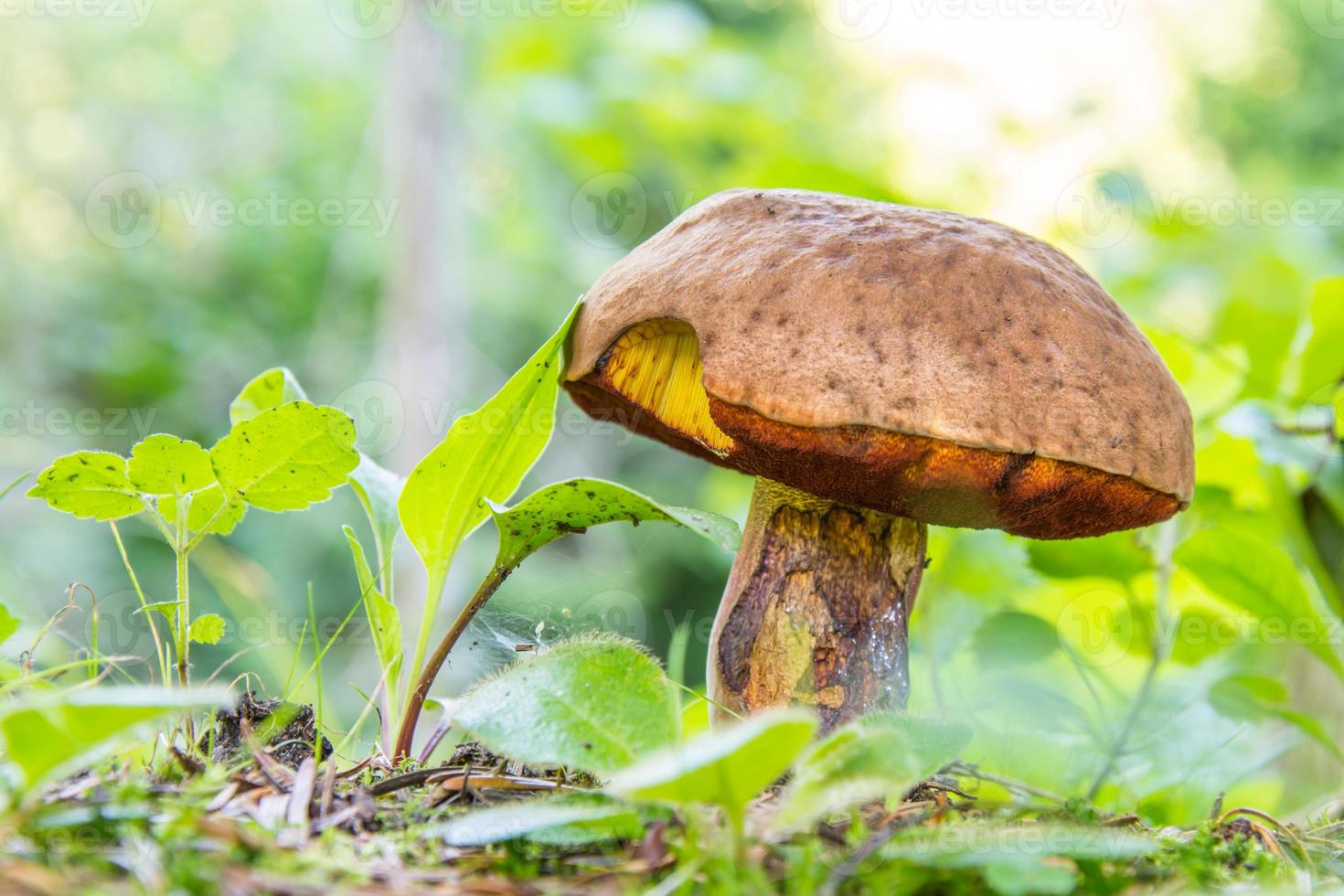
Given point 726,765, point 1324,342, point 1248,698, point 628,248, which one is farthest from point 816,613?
point 628,248

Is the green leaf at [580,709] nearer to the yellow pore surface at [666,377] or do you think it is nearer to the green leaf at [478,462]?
the green leaf at [478,462]

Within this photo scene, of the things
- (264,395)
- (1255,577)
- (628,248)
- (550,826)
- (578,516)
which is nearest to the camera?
(550,826)

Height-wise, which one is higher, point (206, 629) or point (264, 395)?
point (264, 395)

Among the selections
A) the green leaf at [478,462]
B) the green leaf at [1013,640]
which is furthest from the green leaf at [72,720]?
the green leaf at [1013,640]

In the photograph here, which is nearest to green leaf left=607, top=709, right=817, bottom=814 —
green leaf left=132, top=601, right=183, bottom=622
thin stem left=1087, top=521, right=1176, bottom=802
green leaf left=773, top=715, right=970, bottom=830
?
green leaf left=773, top=715, right=970, bottom=830

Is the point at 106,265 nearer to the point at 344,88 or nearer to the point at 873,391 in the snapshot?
the point at 344,88

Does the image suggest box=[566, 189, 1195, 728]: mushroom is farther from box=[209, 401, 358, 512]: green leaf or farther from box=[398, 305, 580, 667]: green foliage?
box=[209, 401, 358, 512]: green leaf

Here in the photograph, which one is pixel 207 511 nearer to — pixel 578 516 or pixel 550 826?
pixel 578 516
